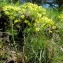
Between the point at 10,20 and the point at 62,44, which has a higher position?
the point at 10,20

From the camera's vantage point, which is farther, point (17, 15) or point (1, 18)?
point (1, 18)

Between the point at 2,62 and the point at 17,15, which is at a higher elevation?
the point at 17,15

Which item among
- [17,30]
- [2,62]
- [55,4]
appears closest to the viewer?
[2,62]

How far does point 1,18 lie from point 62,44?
109 centimetres

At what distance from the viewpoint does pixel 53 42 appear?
16.3ft

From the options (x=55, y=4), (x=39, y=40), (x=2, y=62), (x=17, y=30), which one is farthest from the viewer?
(x=55, y=4)

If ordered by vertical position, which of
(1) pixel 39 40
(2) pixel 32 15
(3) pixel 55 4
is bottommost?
(3) pixel 55 4

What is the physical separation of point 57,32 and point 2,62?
49.8 inches

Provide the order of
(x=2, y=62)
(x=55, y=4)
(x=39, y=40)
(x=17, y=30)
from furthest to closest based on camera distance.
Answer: (x=55, y=4), (x=17, y=30), (x=39, y=40), (x=2, y=62)

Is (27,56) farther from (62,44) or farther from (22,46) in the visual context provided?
(62,44)

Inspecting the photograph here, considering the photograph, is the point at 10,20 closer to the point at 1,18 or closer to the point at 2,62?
the point at 1,18

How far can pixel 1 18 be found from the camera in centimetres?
539

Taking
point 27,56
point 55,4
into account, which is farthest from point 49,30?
point 55,4

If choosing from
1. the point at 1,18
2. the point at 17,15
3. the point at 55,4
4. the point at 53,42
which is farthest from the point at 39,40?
the point at 55,4
